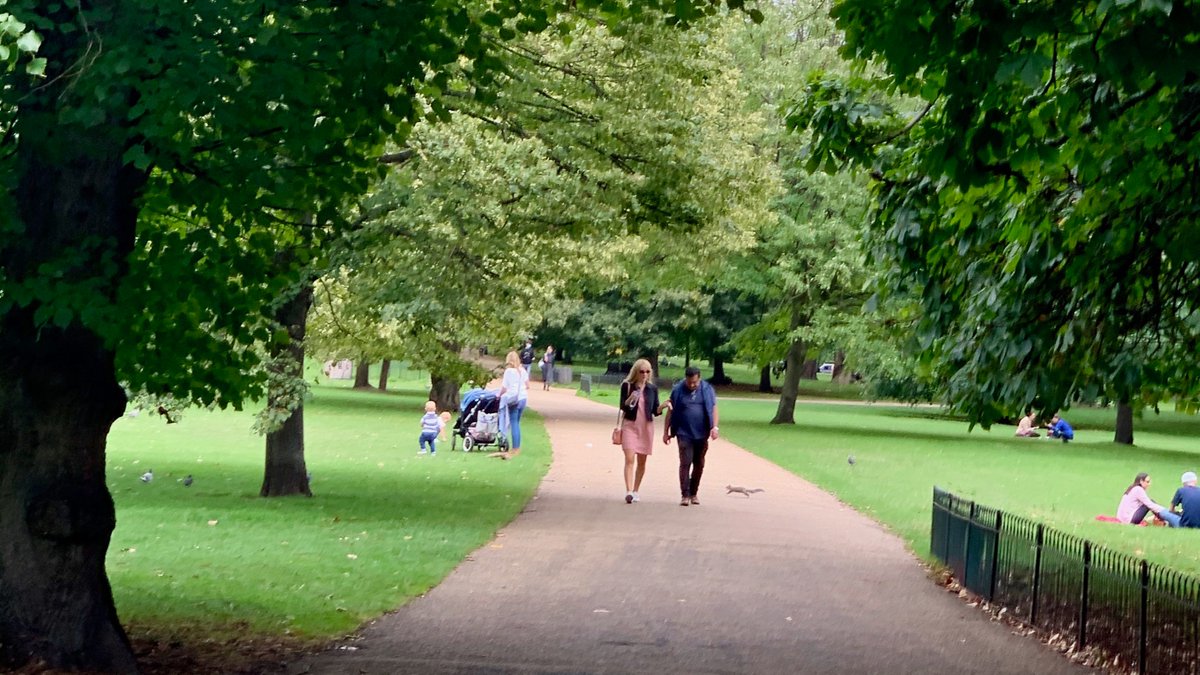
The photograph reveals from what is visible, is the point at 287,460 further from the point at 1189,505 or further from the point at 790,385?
the point at 790,385

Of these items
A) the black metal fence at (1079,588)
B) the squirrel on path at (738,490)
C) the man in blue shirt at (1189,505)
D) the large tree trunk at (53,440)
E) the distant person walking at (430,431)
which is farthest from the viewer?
the distant person walking at (430,431)

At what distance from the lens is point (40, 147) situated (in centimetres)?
707

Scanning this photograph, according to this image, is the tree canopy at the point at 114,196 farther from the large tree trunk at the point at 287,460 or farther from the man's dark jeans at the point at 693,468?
the man's dark jeans at the point at 693,468

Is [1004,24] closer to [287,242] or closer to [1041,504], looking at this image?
[287,242]

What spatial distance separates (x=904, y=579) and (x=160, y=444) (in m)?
19.0

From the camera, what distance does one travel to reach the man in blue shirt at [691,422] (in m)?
17.8

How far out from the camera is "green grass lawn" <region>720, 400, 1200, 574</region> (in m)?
17.8

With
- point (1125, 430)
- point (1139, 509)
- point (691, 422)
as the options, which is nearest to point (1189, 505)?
point (1139, 509)

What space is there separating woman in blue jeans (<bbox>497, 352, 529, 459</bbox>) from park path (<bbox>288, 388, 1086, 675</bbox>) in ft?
24.8

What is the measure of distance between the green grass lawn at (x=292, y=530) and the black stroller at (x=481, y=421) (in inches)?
16.3

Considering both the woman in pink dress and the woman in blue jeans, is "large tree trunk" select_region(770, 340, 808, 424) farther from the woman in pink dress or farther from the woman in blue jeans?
the woman in pink dress

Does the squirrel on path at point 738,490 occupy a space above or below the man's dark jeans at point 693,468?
below

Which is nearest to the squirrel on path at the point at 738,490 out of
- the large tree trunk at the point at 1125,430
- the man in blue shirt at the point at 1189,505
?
the man in blue shirt at the point at 1189,505

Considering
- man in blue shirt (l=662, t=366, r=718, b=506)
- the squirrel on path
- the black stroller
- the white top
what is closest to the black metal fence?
man in blue shirt (l=662, t=366, r=718, b=506)
